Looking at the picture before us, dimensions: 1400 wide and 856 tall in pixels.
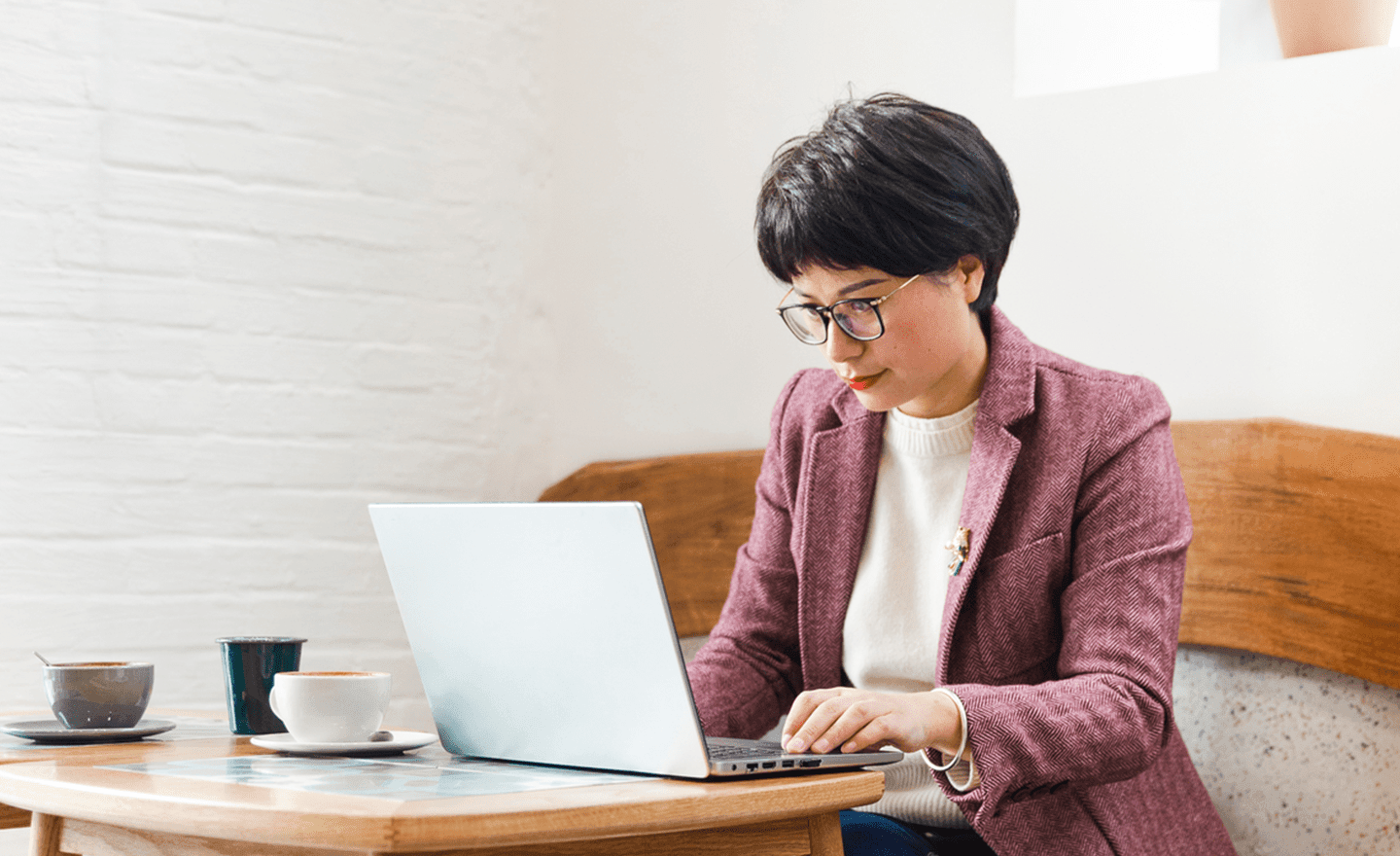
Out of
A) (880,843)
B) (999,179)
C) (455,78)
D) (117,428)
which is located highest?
(455,78)

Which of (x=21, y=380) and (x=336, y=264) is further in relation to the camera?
(x=336, y=264)

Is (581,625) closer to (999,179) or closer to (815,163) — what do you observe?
(815,163)

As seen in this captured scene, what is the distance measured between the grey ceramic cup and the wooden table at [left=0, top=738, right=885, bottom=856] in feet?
0.71

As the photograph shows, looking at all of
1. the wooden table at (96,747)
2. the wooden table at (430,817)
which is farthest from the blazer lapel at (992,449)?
the wooden table at (96,747)

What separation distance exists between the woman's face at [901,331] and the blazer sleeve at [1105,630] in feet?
0.49

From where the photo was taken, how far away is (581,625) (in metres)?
0.86

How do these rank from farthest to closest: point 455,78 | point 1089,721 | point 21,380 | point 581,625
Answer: point 455,78 → point 21,380 → point 1089,721 → point 581,625

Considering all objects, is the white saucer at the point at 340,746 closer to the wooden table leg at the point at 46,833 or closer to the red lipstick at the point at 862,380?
the wooden table leg at the point at 46,833

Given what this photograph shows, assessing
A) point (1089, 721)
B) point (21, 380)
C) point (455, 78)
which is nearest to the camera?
point (1089, 721)

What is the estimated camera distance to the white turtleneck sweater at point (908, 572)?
1.36 m

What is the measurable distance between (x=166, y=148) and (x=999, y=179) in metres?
1.18

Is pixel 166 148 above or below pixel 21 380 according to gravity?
above

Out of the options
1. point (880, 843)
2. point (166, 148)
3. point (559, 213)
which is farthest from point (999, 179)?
point (166, 148)

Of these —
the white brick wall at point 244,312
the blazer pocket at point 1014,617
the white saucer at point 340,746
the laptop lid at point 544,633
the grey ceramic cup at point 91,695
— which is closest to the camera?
the laptop lid at point 544,633
